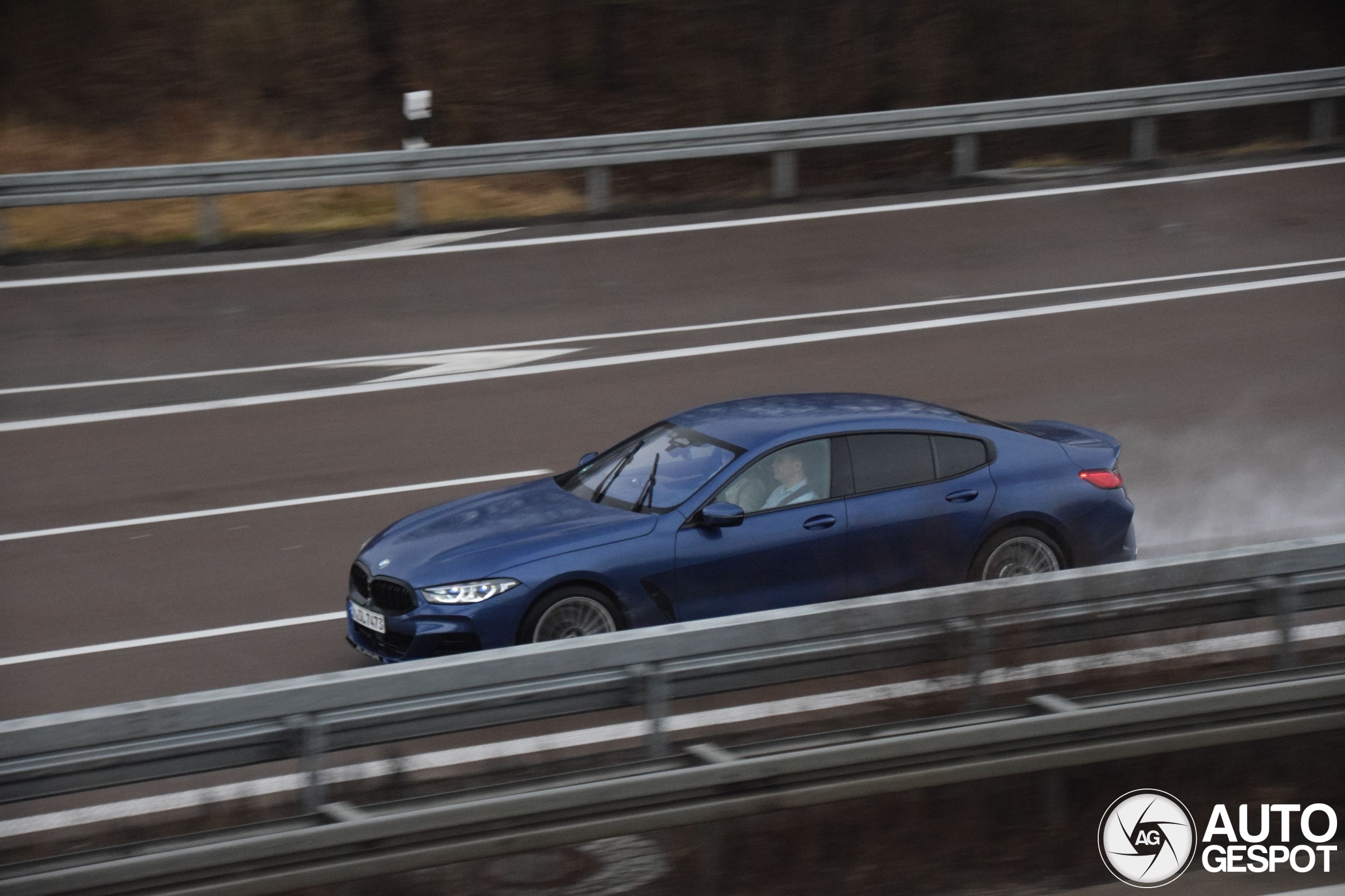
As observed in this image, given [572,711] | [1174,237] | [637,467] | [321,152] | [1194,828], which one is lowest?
[1194,828]

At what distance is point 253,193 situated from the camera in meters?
17.8

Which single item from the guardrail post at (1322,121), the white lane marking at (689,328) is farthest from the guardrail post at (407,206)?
the guardrail post at (1322,121)

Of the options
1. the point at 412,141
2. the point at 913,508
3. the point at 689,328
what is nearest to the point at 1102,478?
the point at 913,508

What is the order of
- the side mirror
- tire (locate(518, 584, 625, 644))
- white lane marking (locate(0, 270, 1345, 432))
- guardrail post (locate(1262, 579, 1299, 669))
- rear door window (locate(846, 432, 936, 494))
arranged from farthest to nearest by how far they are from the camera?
1. white lane marking (locate(0, 270, 1345, 432))
2. rear door window (locate(846, 432, 936, 494))
3. the side mirror
4. tire (locate(518, 584, 625, 644))
5. guardrail post (locate(1262, 579, 1299, 669))

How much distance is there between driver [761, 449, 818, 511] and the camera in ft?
27.8

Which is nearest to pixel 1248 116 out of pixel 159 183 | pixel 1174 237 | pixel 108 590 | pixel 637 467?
pixel 1174 237

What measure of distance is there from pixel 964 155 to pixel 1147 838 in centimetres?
1427

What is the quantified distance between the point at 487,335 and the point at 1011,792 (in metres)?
9.40

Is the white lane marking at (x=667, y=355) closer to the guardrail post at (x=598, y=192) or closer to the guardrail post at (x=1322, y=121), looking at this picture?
the guardrail post at (x=598, y=192)

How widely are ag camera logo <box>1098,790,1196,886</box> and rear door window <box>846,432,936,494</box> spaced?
110 inches

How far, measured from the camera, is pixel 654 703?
6.07 meters

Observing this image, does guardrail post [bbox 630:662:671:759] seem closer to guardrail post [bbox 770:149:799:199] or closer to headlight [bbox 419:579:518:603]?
headlight [bbox 419:579:518:603]

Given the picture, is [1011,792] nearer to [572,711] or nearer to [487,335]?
[572,711]

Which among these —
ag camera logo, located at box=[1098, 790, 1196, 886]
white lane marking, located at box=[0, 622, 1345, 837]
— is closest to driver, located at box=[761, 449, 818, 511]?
white lane marking, located at box=[0, 622, 1345, 837]
